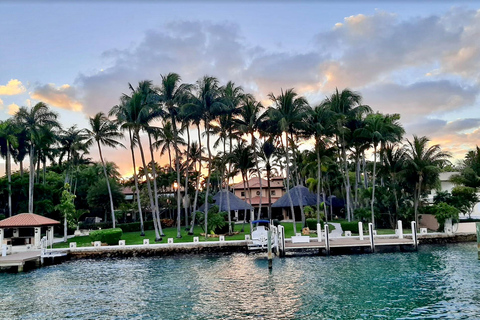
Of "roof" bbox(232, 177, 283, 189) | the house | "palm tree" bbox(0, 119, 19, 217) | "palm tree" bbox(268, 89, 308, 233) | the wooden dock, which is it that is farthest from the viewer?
"roof" bbox(232, 177, 283, 189)

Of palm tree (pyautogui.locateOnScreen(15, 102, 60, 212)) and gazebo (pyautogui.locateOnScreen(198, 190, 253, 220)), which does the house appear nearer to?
gazebo (pyautogui.locateOnScreen(198, 190, 253, 220))

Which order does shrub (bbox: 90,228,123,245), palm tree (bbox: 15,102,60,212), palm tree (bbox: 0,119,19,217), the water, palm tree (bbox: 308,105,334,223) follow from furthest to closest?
palm tree (bbox: 15,102,60,212)
palm tree (bbox: 0,119,19,217)
palm tree (bbox: 308,105,334,223)
shrub (bbox: 90,228,123,245)
the water

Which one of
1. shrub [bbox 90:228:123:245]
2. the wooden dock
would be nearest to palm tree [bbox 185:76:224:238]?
shrub [bbox 90:228:123:245]

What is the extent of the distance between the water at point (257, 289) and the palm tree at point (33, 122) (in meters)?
16.2

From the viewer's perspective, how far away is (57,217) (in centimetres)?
4684

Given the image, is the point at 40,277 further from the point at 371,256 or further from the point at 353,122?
the point at 353,122

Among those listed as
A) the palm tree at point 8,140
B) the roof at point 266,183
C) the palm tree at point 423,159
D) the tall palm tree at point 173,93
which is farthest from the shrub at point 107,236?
the roof at point 266,183

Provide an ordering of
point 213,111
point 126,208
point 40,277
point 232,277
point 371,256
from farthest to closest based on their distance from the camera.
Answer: point 126,208 < point 213,111 < point 371,256 < point 40,277 < point 232,277

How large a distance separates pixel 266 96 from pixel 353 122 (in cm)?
1027

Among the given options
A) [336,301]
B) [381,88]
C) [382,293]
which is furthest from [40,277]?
[381,88]

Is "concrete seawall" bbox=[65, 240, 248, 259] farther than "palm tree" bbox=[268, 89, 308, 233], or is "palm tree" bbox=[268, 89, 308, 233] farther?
"palm tree" bbox=[268, 89, 308, 233]

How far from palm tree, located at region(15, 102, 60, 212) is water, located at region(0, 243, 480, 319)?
16.2m

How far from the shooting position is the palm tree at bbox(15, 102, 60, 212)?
40312 mm

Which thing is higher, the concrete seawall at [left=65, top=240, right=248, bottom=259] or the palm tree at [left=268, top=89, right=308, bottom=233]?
the palm tree at [left=268, top=89, right=308, bottom=233]
